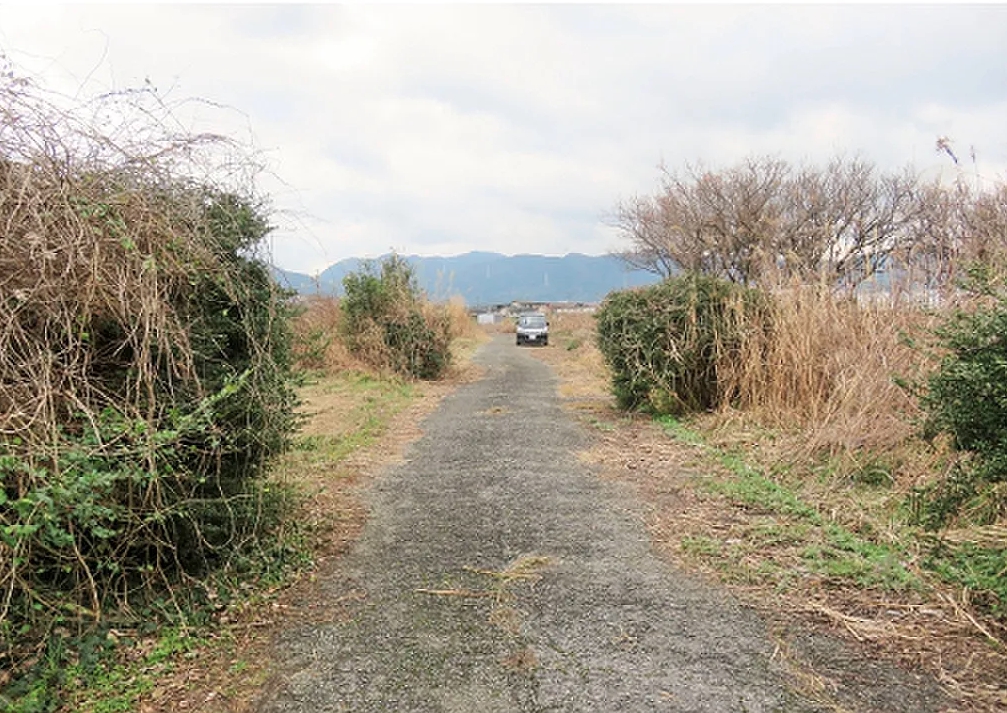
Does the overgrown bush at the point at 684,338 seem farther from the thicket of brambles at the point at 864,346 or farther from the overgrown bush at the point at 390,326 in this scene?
the overgrown bush at the point at 390,326

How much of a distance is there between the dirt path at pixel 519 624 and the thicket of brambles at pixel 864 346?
4.65ft

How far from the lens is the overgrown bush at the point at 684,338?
26.7 ft

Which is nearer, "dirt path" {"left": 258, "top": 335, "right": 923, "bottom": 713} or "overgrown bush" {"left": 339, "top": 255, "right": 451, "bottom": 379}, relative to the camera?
"dirt path" {"left": 258, "top": 335, "right": 923, "bottom": 713}

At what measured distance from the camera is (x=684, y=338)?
8.36 meters

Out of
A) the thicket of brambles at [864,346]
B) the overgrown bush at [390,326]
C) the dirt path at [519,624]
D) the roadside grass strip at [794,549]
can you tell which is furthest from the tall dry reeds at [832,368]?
the overgrown bush at [390,326]

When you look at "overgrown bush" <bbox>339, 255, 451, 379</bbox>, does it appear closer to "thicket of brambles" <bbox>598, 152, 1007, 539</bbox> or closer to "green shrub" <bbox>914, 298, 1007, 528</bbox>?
"thicket of brambles" <bbox>598, 152, 1007, 539</bbox>

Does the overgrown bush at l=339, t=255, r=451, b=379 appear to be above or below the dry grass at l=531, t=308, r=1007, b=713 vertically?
above

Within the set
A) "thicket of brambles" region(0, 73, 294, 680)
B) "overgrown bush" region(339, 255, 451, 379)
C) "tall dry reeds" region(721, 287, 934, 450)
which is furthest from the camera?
"overgrown bush" region(339, 255, 451, 379)

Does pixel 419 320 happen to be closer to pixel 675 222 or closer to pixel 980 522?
pixel 980 522

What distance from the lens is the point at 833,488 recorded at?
496 cm

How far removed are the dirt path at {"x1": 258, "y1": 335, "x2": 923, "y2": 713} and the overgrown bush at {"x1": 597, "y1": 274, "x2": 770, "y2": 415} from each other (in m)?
3.51

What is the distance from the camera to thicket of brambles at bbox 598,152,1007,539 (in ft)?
10.1

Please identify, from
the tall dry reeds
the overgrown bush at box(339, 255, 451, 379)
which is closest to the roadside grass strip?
the tall dry reeds

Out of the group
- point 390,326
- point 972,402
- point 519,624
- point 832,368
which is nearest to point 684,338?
point 832,368
